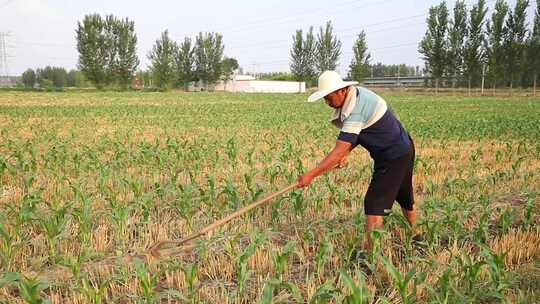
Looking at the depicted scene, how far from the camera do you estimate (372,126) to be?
387cm

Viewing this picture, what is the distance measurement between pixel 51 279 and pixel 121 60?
218ft

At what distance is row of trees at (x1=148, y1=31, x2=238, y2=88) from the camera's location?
71.1m

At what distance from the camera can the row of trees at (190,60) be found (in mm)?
71062

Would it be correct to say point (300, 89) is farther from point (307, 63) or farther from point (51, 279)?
point (51, 279)

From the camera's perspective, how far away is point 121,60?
2574 inches

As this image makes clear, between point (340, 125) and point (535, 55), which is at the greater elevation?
point (535, 55)

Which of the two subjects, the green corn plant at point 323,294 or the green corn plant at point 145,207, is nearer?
the green corn plant at point 323,294

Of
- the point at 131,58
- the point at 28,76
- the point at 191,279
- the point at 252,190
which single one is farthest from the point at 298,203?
the point at 28,76

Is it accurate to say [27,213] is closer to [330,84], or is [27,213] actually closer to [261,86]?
[330,84]

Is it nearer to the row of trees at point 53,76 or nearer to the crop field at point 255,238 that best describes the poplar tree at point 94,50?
the row of trees at point 53,76

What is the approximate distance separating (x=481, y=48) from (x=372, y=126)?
162ft

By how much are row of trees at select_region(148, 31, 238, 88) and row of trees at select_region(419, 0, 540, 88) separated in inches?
1378

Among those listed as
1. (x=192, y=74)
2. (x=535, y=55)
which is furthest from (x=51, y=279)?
(x=192, y=74)

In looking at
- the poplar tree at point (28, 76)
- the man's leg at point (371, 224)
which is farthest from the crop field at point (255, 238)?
the poplar tree at point (28, 76)
